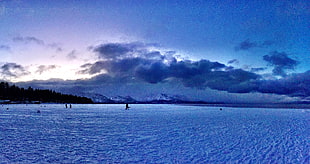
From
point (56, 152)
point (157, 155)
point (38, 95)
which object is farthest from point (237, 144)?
point (38, 95)

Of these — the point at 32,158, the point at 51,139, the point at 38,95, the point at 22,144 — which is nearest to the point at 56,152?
the point at 32,158

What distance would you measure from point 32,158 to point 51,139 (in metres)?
5.74

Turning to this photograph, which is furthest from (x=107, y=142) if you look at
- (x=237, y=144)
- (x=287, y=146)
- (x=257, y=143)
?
(x=287, y=146)

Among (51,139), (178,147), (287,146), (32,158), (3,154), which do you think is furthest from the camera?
(51,139)

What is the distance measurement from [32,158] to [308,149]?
1548cm

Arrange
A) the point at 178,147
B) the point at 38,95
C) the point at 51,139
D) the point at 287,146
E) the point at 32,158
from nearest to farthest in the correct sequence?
the point at 32,158 → the point at 178,147 → the point at 287,146 → the point at 51,139 → the point at 38,95

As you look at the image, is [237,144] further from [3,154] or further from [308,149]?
[3,154]

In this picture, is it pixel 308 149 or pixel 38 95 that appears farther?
pixel 38 95

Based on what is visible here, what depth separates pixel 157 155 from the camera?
1208 centimetres

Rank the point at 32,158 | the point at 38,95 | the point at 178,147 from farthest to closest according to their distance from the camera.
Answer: the point at 38,95, the point at 178,147, the point at 32,158

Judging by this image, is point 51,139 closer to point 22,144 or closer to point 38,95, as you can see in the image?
point 22,144

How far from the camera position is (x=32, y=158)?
11.1 meters

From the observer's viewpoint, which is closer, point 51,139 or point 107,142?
point 107,142

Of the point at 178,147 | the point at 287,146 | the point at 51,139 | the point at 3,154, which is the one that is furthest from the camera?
the point at 51,139
